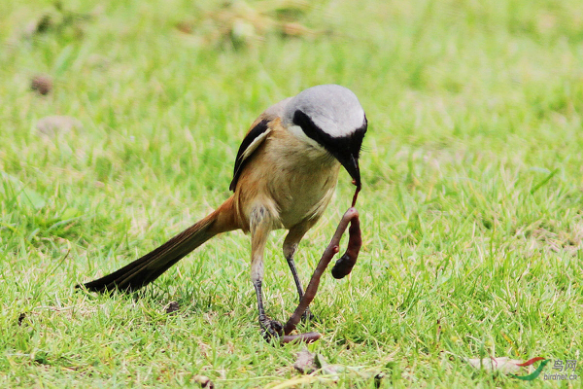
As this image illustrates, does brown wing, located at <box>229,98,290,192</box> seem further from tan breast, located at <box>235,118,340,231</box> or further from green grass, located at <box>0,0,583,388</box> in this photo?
green grass, located at <box>0,0,583,388</box>

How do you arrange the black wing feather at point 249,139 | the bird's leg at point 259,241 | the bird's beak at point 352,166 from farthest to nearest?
1. the black wing feather at point 249,139
2. the bird's leg at point 259,241
3. the bird's beak at point 352,166

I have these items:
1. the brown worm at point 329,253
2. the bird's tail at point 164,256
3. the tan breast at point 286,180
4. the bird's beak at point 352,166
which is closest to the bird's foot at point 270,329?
the brown worm at point 329,253

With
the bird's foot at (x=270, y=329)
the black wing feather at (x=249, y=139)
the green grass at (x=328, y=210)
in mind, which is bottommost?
the bird's foot at (x=270, y=329)

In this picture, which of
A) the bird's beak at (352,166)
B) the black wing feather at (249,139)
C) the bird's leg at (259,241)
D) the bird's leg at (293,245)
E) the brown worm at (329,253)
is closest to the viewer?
the bird's beak at (352,166)

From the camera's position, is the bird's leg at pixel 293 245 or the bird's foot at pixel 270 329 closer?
the bird's foot at pixel 270 329

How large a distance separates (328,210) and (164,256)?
1673 millimetres

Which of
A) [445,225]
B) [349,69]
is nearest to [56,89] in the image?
[349,69]

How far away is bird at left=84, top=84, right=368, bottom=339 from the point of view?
368cm

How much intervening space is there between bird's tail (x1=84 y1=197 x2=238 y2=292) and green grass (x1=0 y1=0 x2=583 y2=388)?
109 millimetres

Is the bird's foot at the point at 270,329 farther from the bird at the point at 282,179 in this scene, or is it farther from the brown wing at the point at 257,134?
the brown wing at the point at 257,134

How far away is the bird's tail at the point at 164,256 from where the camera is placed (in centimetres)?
428

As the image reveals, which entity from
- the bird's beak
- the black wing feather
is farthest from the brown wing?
the bird's beak

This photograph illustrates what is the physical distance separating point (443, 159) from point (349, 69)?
85.0 inches

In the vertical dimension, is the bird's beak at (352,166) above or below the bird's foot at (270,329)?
above
